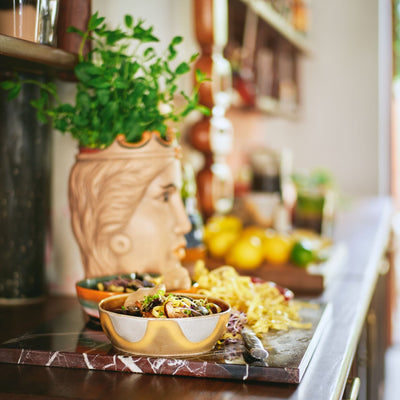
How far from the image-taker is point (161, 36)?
5.58ft

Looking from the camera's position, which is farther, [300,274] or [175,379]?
[300,274]

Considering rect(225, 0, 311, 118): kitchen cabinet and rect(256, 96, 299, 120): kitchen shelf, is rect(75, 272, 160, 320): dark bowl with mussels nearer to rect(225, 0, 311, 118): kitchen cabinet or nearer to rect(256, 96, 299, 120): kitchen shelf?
rect(225, 0, 311, 118): kitchen cabinet

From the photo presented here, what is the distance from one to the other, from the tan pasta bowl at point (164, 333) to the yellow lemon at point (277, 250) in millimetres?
802

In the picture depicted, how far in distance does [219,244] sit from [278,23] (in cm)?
171

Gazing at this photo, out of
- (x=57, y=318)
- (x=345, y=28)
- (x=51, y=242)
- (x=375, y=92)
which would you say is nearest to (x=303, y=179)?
(x=375, y=92)

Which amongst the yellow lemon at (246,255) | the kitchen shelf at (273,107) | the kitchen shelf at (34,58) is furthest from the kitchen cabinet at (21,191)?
the kitchen shelf at (273,107)

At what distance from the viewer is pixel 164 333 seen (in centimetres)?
80

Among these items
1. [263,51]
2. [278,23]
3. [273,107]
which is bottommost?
[273,107]

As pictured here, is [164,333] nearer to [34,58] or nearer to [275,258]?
[34,58]

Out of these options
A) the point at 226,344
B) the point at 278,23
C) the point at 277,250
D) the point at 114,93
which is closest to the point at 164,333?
the point at 226,344

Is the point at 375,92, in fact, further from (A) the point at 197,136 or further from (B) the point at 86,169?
(B) the point at 86,169

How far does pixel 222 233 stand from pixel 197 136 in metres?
0.46

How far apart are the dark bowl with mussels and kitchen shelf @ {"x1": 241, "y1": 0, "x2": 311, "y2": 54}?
1.74 m

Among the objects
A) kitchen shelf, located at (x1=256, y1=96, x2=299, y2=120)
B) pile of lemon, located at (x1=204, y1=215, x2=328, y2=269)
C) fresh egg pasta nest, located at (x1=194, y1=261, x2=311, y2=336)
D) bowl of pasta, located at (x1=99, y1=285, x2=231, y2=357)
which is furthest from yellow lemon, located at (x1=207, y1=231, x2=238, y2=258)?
kitchen shelf, located at (x1=256, y1=96, x2=299, y2=120)
